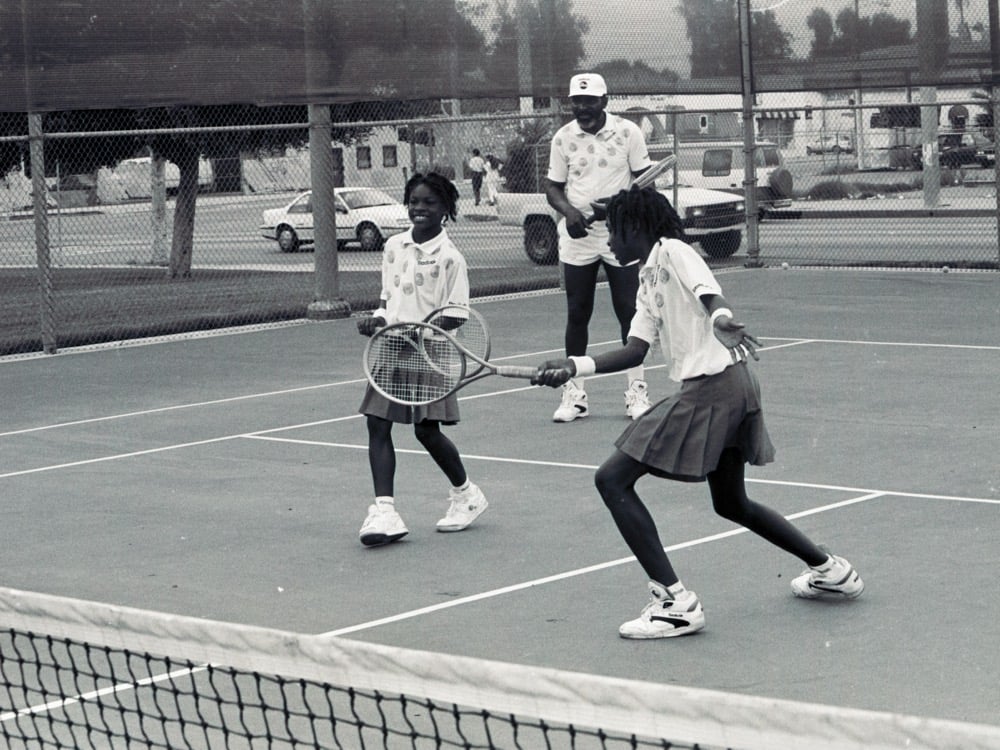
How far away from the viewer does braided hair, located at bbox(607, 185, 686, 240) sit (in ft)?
19.5

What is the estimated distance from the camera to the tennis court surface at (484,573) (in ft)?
12.0

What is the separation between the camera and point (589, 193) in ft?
34.4

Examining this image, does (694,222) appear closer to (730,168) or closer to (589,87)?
(730,168)

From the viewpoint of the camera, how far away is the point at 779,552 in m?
7.03

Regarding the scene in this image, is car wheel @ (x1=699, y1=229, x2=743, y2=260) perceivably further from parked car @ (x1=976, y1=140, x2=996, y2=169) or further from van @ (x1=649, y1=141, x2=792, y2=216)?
parked car @ (x1=976, y1=140, x2=996, y2=169)

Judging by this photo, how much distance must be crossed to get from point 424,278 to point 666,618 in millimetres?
2150

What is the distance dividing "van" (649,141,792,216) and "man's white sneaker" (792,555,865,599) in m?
14.5

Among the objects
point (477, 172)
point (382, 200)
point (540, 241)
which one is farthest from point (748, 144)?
point (382, 200)

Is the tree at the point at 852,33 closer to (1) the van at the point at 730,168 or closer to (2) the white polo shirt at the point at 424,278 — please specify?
(1) the van at the point at 730,168

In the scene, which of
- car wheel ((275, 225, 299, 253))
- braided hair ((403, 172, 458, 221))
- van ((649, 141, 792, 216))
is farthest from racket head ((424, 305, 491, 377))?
car wheel ((275, 225, 299, 253))

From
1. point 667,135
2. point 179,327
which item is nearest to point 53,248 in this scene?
point 179,327

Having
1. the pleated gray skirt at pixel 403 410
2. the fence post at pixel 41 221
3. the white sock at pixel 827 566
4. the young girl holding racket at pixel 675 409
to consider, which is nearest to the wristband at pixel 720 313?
the young girl holding racket at pixel 675 409

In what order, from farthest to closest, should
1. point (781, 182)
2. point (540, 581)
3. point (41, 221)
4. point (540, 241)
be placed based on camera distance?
point (781, 182), point (540, 241), point (41, 221), point (540, 581)

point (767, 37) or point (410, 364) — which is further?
point (767, 37)
